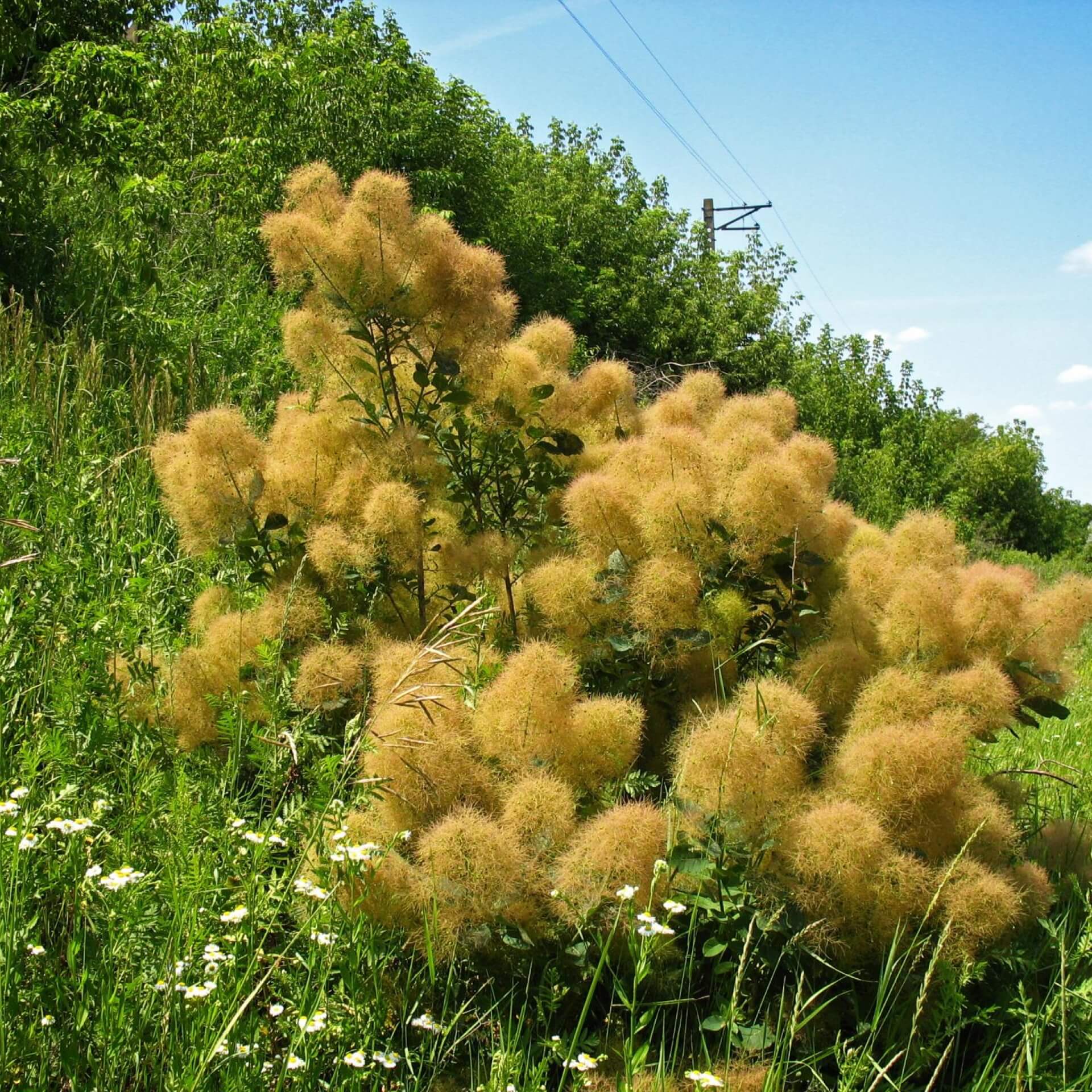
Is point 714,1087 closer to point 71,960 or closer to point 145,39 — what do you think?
point 71,960

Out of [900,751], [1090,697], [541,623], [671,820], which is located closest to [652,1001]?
[671,820]

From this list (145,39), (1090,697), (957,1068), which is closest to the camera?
(957,1068)

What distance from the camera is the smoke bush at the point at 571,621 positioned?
6.49 feet

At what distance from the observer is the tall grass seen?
1.67m

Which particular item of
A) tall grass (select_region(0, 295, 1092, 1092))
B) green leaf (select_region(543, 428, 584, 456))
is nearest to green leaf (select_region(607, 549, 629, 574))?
green leaf (select_region(543, 428, 584, 456))

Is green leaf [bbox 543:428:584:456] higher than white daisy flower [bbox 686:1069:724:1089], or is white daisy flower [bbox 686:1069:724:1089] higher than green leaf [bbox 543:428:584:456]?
green leaf [bbox 543:428:584:456]

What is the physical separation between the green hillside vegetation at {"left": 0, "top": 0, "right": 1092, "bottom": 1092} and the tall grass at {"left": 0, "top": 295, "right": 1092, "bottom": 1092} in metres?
0.01

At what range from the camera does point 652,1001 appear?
2.02 metres

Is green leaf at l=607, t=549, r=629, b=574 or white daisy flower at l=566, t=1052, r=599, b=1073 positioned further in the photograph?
green leaf at l=607, t=549, r=629, b=574

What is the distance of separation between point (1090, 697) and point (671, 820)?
6.25 metres

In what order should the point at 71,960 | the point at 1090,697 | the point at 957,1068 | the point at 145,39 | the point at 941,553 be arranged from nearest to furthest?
the point at 71,960 < the point at 957,1068 < the point at 941,553 < the point at 1090,697 < the point at 145,39

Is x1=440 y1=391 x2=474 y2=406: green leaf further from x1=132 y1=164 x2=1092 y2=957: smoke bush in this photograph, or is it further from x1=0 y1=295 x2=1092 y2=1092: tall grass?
x1=0 y1=295 x2=1092 y2=1092: tall grass

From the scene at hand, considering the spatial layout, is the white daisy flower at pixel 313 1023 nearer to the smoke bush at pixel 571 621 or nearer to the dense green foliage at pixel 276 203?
the smoke bush at pixel 571 621

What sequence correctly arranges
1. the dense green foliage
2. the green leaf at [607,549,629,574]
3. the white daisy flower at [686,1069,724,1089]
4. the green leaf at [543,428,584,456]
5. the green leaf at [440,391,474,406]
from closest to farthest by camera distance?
the white daisy flower at [686,1069,724,1089] < the green leaf at [607,549,629,574] < the green leaf at [440,391,474,406] < the green leaf at [543,428,584,456] < the dense green foliage
